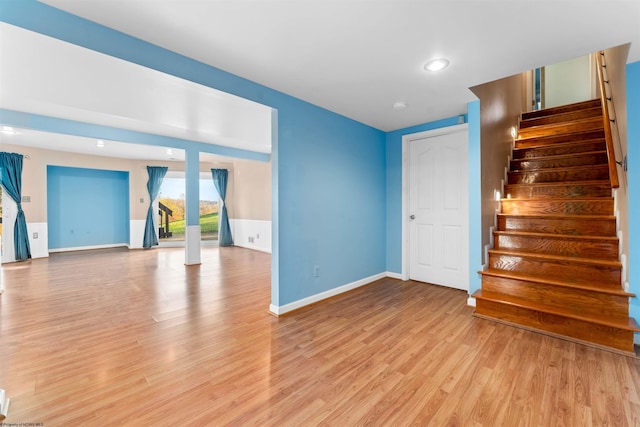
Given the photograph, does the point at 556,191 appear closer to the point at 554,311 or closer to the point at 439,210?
the point at 439,210

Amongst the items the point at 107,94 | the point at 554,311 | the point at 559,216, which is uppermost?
the point at 107,94

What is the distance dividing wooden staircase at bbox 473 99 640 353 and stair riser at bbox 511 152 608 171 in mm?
10

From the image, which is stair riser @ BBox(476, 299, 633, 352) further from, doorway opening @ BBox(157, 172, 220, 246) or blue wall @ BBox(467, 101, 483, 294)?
doorway opening @ BBox(157, 172, 220, 246)

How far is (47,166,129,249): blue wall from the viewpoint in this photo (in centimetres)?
721

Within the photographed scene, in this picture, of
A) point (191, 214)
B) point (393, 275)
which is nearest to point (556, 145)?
point (393, 275)

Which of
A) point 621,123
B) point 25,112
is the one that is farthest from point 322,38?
point 25,112

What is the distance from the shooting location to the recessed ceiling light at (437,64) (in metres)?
2.36

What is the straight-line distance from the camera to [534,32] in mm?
1976

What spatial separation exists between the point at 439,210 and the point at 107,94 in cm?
454


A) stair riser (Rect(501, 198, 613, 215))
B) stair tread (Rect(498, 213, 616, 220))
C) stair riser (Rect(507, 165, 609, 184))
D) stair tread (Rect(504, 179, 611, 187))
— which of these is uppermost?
stair riser (Rect(507, 165, 609, 184))

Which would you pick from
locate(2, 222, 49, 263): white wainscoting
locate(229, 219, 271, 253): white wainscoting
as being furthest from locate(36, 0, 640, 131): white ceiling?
locate(2, 222, 49, 263): white wainscoting

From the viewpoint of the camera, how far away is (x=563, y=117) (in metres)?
4.45

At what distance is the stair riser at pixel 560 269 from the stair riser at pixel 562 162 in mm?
1637

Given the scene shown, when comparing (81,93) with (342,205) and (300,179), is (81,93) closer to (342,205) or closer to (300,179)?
(300,179)
